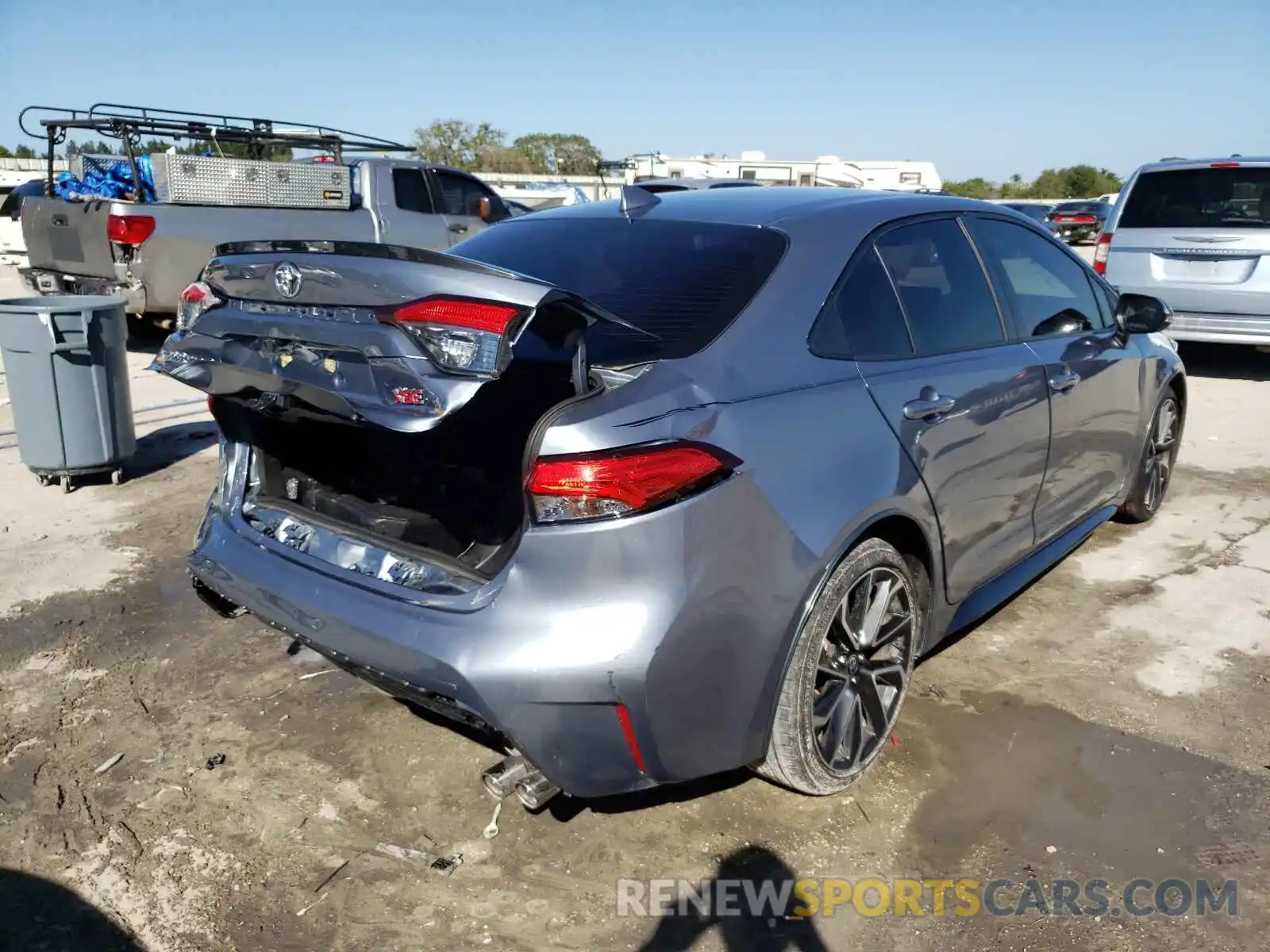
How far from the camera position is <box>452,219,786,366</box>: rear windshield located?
100 inches

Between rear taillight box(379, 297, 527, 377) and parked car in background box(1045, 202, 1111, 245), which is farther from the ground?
rear taillight box(379, 297, 527, 377)

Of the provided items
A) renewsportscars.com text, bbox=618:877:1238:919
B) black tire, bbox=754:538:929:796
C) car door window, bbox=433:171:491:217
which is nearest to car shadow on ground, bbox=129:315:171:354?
car door window, bbox=433:171:491:217

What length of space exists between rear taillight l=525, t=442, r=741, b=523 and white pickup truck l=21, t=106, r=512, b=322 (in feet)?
21.5

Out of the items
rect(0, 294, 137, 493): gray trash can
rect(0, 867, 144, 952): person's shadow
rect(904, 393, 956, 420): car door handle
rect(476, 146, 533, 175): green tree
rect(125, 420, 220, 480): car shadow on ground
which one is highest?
rect(476, 146, 533, 175): green tree

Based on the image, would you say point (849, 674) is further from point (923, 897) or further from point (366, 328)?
point (366, 328)

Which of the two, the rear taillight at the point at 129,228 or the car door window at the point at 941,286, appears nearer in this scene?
the car door window at the point at 941,286

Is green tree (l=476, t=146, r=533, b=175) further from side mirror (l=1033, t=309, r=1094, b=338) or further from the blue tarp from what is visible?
side mirror (l=1033, t=309, r=1094, b=338)

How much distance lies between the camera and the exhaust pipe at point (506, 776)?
251 cm

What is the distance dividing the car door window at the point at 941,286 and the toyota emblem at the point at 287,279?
1730 mm

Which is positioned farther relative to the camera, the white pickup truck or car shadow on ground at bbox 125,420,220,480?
the white pickup truck

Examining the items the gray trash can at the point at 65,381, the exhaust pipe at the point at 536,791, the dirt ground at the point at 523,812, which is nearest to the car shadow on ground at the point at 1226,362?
the dirt ground at the point at 523,812

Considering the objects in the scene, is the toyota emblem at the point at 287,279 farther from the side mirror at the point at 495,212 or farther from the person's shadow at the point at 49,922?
the side mirror at the point at 495,212

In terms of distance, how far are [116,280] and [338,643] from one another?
7868 mm

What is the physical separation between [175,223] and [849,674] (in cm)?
835
